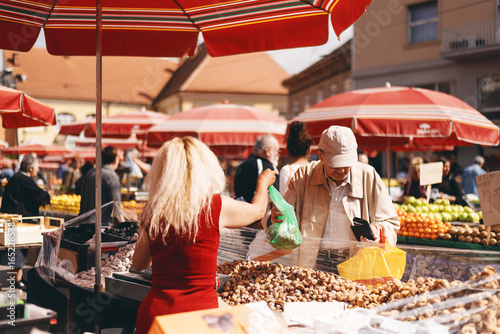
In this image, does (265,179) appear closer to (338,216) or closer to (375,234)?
(375,234)

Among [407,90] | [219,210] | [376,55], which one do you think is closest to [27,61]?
[376,55]

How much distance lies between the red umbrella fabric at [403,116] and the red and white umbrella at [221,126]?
1940mm

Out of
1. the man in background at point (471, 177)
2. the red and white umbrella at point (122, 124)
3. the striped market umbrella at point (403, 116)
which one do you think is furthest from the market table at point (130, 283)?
the man in background at point (471, 177)

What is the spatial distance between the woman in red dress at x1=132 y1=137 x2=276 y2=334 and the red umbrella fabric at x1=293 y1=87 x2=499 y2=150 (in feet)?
13.1

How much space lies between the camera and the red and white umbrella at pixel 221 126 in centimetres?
838

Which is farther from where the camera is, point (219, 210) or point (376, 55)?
point (376, 55)

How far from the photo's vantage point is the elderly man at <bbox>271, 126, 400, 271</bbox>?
122 inches

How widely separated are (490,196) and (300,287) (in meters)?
1.47

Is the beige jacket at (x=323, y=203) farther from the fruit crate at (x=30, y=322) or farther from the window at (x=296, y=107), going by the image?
the window at (x=296, y=107)

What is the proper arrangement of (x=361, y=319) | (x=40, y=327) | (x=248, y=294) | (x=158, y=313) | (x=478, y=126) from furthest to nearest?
(x=478, y=126) < (x=248, y=294) < (x=158, y=313) < (x=361, y=319) < (x=40, y=327)

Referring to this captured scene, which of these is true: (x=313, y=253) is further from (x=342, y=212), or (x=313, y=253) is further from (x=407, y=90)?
(x=407, y=90)

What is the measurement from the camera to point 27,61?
148 feet

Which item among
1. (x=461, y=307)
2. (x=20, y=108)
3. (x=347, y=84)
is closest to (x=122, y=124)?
(x=20, y=108)

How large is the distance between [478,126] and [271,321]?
5564 mm
